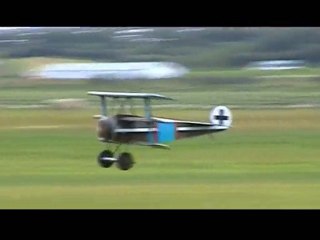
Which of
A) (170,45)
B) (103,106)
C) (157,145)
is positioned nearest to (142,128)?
(157,145)

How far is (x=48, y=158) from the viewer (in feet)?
41.5

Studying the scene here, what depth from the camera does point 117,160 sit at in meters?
12.6

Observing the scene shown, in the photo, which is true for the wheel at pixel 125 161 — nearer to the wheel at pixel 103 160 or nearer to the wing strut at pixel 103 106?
the wheel at pixel 103 160

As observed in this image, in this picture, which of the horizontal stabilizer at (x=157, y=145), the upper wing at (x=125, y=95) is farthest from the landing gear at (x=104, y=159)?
the upper wing at (x=125, y=95)

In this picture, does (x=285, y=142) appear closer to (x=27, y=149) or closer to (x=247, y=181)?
(x=247, y=181)

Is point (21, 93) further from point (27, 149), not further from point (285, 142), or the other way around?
point (285, 142)

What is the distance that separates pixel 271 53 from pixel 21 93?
136 centimetres

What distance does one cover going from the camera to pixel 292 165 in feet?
41.5

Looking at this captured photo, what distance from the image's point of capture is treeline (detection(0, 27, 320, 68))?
12.6 metres

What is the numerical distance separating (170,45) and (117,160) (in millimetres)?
680

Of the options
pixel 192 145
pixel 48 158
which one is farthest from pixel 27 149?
pixel 192 145

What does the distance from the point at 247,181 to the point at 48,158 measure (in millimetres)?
1074

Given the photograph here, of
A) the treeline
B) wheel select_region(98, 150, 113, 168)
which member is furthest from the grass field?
the treeline

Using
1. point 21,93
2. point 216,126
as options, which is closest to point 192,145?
point 216,126
